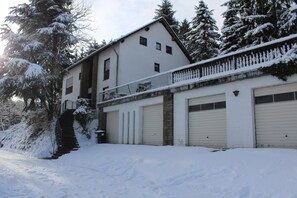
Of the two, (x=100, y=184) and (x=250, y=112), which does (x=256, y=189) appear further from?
(x=250, y=112)

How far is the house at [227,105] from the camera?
485 inches

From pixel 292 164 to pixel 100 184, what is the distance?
231 inches

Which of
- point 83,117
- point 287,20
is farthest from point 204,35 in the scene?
point 83,117

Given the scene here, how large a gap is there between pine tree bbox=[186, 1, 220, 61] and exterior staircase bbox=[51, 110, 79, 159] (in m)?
15.4

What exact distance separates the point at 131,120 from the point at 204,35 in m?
15.3

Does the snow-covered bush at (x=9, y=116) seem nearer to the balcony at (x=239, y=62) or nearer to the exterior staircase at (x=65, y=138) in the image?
the exterior staircase at (x=65, y=138)

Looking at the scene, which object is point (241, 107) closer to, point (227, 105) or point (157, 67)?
point (227, 105)

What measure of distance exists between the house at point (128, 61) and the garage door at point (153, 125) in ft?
11.6

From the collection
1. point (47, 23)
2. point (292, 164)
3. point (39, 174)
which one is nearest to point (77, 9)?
point (47, 23)

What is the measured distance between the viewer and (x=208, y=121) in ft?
50.4

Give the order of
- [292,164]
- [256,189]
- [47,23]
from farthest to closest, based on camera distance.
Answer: [47,23], [292,164], [256,189]

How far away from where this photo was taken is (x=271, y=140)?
41.2ft

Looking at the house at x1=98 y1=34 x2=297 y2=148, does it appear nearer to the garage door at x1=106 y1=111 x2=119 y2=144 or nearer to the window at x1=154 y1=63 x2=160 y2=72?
the garage door at x1=106 y1=111 x2=119 y2=144

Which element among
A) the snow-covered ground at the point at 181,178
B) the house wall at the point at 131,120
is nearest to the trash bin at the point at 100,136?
the house wall at the point at 131,120
